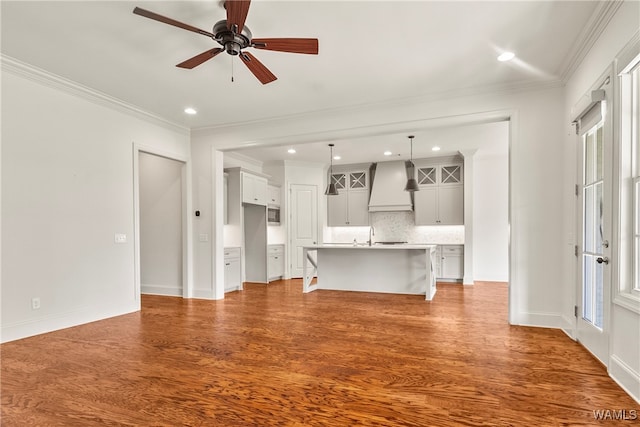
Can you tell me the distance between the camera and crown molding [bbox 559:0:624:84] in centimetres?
250

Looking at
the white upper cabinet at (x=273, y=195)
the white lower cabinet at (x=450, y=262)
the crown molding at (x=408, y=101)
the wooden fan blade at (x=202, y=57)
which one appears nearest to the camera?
the wooden fan blade at (x=202, y=57)

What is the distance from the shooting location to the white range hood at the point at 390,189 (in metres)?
7.74

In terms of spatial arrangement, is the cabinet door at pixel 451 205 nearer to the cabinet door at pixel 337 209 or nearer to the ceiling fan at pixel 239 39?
the cabinet door at pixel 337 209

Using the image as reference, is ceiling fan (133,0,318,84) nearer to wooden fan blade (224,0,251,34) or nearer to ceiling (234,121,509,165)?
wooden fan blade (224,0,251,34)

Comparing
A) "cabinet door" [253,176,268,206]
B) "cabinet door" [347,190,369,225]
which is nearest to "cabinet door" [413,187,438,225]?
"cabinet door" [347,190,369,225]

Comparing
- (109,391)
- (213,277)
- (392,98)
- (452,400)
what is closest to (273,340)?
(109,391)

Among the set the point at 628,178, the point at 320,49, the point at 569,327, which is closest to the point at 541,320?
the point at 569,327

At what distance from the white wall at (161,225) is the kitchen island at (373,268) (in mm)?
2223

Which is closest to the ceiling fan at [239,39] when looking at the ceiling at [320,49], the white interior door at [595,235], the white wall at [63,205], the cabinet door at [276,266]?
the ceiling at [320,49]

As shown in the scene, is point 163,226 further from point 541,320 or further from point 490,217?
point 490,217

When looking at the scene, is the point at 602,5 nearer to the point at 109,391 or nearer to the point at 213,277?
A: the point at 109,391

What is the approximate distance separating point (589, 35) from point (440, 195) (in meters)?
4.82

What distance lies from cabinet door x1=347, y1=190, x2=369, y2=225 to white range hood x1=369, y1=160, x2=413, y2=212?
23 centimetres

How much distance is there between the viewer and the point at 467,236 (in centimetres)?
709
